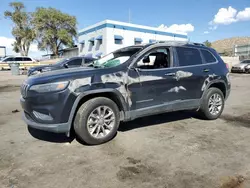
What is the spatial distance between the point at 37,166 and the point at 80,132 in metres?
0.85

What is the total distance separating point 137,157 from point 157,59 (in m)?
2.31

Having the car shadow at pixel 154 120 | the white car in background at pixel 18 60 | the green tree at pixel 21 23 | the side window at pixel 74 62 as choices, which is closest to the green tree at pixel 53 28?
the green tree at pixel 21 23

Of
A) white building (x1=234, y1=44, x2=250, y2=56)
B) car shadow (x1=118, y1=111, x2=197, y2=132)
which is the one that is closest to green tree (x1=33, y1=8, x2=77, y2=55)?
white building (x1=234, y1=44, x2=250, y2=56)

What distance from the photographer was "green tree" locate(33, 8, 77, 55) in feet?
144

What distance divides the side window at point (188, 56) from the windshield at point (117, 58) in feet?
3.11

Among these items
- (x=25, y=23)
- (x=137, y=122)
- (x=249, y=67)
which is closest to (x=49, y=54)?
(x=25, y=23)

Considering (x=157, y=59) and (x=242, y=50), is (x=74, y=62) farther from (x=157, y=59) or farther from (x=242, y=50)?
(x=242, y=50)

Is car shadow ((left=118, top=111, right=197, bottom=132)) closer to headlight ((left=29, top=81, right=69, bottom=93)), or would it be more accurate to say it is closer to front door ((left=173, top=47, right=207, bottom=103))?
front door ((left=173, top=47, right=207, bottom=103))

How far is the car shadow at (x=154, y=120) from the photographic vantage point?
5273 mm

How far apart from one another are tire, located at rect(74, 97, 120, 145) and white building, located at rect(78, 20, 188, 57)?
Result: 31.4m

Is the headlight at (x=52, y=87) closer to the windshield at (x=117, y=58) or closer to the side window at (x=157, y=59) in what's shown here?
the windshield at (x=117, y=58)

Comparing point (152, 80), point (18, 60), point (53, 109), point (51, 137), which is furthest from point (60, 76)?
point (18, 60)

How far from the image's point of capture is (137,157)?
3719mm

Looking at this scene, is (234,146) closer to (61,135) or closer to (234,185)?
(234,185)
